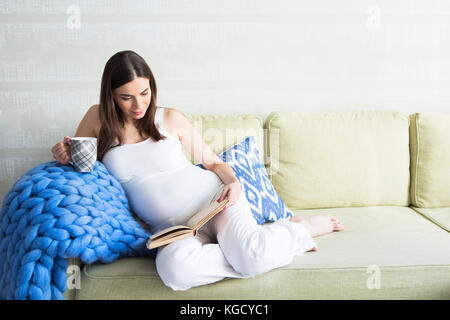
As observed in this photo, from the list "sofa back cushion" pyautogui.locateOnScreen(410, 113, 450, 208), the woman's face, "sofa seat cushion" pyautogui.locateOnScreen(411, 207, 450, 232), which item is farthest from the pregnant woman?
"sofa back cushion" pyautogui.locateOnScreen(410, 113, 450, 208)

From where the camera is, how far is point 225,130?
1.91 metres

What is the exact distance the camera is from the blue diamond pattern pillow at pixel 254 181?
1633 mm

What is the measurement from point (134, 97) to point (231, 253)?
666 millimetres

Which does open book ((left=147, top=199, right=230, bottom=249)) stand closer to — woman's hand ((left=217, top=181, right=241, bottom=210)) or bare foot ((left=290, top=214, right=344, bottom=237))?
woman's hand ((left=217, top=181, right=241, bottom=210))

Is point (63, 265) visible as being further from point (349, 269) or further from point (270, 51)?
point (270, 51)

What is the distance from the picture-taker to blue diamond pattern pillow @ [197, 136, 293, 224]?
1633mm

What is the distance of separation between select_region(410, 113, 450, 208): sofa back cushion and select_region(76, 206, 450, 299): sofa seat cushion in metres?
0.55

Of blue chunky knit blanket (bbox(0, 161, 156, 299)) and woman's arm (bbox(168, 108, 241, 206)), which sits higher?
woman's arm (bbox(168, 108, 241, 206))

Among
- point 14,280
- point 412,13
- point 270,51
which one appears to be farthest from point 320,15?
point 14,280

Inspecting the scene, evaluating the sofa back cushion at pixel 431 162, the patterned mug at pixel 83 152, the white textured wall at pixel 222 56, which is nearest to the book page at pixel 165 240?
the patterned mug at pixel 83 152

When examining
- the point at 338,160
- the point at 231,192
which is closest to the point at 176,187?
the point at 231,192

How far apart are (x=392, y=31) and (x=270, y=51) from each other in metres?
0.63

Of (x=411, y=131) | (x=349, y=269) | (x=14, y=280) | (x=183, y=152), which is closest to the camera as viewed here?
(x=14, y=280)

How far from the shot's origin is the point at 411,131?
6.46 ft
